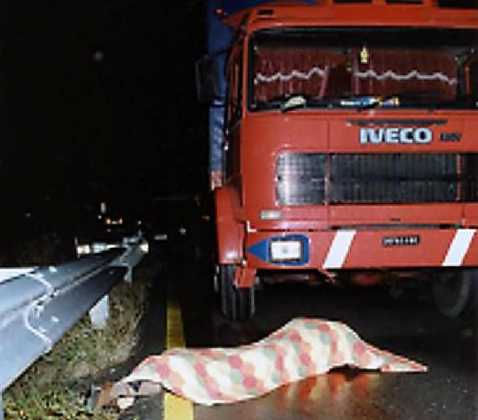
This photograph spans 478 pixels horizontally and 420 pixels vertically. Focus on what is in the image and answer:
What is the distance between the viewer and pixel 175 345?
213 inches

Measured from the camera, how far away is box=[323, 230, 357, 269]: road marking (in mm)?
5691

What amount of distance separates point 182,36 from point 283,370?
65.6 ft

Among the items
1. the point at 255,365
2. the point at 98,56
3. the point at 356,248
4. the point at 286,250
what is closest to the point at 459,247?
the point at 356,248

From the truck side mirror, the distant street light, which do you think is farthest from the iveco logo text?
the distant street light

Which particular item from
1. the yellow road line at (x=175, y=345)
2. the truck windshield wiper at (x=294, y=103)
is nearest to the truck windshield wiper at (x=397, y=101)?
the truck windshield wiper at (x=294, y=103)

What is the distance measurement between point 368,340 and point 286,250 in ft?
3.54

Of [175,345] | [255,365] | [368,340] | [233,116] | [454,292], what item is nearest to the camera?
[255,365]

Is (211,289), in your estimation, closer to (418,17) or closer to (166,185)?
(418,17)

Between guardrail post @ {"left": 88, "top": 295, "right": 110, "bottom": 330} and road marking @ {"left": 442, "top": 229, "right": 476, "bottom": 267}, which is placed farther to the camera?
road marking @ {"left": 442, "top": 229, "right": 476, "bottom": 267}

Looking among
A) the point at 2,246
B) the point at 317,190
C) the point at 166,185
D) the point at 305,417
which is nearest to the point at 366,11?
the point at 317,190

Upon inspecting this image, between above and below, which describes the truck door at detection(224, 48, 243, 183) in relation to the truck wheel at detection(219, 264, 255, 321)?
above

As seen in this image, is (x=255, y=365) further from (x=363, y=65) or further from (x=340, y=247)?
(x=363, y=65)

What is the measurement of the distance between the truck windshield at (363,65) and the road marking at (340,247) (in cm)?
121

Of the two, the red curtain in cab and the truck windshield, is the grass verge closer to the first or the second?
the truck windshield
